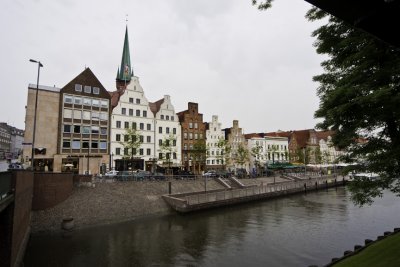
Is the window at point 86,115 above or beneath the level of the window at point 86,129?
above

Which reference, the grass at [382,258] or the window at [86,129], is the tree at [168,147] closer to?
the window at [86,129]

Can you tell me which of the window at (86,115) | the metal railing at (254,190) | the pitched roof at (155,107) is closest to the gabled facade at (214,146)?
the pitched roof at (155,107)

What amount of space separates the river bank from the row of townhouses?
11.3m

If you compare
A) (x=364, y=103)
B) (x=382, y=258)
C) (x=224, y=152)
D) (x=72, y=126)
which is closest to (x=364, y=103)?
(x=364, y=103)

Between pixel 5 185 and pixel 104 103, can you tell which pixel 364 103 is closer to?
pixel 5 185

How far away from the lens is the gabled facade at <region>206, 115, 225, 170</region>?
253ft

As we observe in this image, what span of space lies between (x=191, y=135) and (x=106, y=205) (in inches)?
1572

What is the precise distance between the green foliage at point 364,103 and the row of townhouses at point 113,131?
40.6 meters

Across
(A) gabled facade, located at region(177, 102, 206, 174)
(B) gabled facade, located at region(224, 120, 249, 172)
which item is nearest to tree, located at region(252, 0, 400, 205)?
(A) gabled facade, located at region(177, 102, 206, 174)

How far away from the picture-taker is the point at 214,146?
262ft

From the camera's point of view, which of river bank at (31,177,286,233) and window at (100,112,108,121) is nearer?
river bank at (31,177,286,233)

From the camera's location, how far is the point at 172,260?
840 inches

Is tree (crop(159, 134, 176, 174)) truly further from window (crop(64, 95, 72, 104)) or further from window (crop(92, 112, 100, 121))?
window (crop(64, 95, 72, 104))

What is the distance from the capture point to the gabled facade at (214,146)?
77088mm
